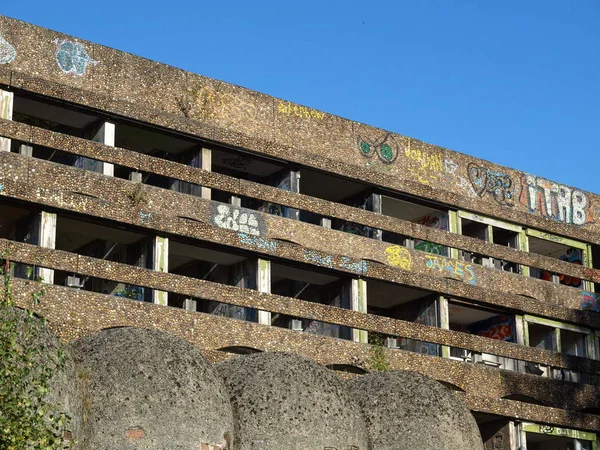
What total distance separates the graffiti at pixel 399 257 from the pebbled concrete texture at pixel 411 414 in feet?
50.0

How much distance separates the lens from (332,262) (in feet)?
125

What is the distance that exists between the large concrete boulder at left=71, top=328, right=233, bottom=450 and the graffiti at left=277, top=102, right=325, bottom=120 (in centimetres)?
1945

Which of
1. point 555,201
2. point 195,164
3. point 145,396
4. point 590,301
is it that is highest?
point 555,201

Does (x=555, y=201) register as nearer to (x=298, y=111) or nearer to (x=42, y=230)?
(x=298, y=111)

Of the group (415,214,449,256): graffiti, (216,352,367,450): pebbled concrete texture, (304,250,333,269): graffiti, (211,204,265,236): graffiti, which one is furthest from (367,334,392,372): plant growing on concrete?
(216,352,367,450): pebbled concrete texture

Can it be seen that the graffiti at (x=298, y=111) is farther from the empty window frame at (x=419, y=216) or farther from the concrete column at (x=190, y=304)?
the concrete column at (x=190, y=304)

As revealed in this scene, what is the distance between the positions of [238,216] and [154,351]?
1603 centimetres

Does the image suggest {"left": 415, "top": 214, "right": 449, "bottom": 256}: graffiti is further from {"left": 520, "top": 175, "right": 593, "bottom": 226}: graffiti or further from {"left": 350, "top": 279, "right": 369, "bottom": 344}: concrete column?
{"left": 520, "top": 175, "right": 593, "bottom": 226}: graffiti

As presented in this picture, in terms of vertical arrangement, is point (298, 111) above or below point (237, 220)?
above

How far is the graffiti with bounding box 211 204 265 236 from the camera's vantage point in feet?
119

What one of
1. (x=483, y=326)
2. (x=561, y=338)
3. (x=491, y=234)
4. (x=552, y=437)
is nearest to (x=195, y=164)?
(x=491, y=234)

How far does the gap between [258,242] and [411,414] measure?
1310 cm

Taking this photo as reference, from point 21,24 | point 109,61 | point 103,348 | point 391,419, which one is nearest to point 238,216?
point 109,61

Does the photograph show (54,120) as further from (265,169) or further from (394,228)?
(394,228)
